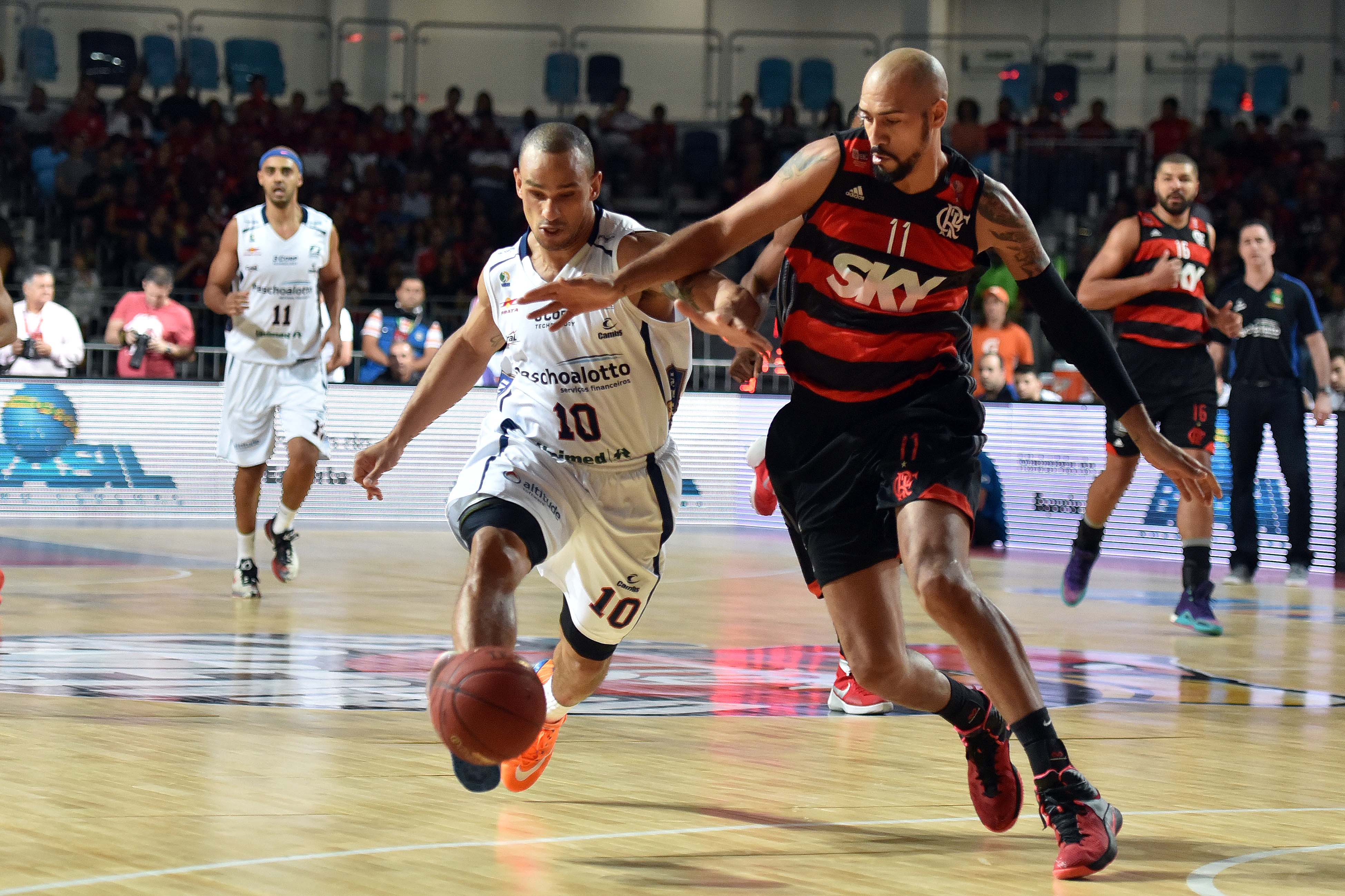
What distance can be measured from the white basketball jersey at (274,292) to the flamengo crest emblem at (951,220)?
246 inches

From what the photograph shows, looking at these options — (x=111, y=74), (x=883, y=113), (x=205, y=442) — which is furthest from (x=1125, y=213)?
(x=883, y=113)

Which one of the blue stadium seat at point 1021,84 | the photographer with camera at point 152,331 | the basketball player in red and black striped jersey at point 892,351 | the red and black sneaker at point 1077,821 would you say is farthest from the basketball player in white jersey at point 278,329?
the blue stadium seat at point 1021,84

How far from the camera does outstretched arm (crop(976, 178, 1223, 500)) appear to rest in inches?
168

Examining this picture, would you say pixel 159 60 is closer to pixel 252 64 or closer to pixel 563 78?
pixel 252 64

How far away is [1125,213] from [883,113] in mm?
16874

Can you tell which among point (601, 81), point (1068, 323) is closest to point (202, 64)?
point (601, 81)

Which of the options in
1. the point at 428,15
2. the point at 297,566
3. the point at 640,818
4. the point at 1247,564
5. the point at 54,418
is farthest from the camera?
the point at 428,15

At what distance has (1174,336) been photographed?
9.02m

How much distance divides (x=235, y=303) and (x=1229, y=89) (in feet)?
55.2

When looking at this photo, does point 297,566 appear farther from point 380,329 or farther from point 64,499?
point 380,329

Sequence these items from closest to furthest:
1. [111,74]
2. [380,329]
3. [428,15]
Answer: [380,329]
[111,74]
[428,15]

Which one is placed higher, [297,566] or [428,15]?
[428,15]

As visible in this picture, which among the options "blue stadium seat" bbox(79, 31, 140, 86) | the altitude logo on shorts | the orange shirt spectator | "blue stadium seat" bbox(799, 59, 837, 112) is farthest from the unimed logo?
"blue stadium seat" bbox(79, 31, 140, 86)

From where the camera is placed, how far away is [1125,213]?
66.4 feet
